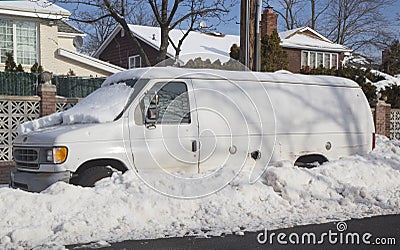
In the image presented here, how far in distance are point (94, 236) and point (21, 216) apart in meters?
1.03

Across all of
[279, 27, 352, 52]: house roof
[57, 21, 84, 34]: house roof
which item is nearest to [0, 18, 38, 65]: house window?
[57, 21, 84, 34]: house roof

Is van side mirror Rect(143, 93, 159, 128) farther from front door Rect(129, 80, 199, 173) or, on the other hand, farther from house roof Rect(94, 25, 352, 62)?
house roof Rect(94, 25, 352, 62)

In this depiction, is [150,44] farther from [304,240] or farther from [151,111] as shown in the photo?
[304,240]

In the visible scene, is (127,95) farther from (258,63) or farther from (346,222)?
(258,63)

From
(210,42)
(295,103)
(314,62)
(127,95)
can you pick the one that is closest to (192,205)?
(127,95)

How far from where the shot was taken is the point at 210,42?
3108 centimetres

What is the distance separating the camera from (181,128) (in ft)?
26.0

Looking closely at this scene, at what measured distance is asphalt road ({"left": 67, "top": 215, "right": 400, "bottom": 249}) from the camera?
5.96 m

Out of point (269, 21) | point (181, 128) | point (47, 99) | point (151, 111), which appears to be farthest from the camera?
point (269, 21)

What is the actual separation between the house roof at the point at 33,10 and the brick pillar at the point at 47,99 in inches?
378

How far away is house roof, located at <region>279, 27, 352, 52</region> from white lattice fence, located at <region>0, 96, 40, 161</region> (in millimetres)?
21859

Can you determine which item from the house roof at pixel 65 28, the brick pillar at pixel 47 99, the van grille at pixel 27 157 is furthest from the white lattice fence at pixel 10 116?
the house roof at pixel 65 28

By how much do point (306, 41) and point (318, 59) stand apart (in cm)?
147

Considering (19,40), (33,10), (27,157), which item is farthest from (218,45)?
(27,157)
